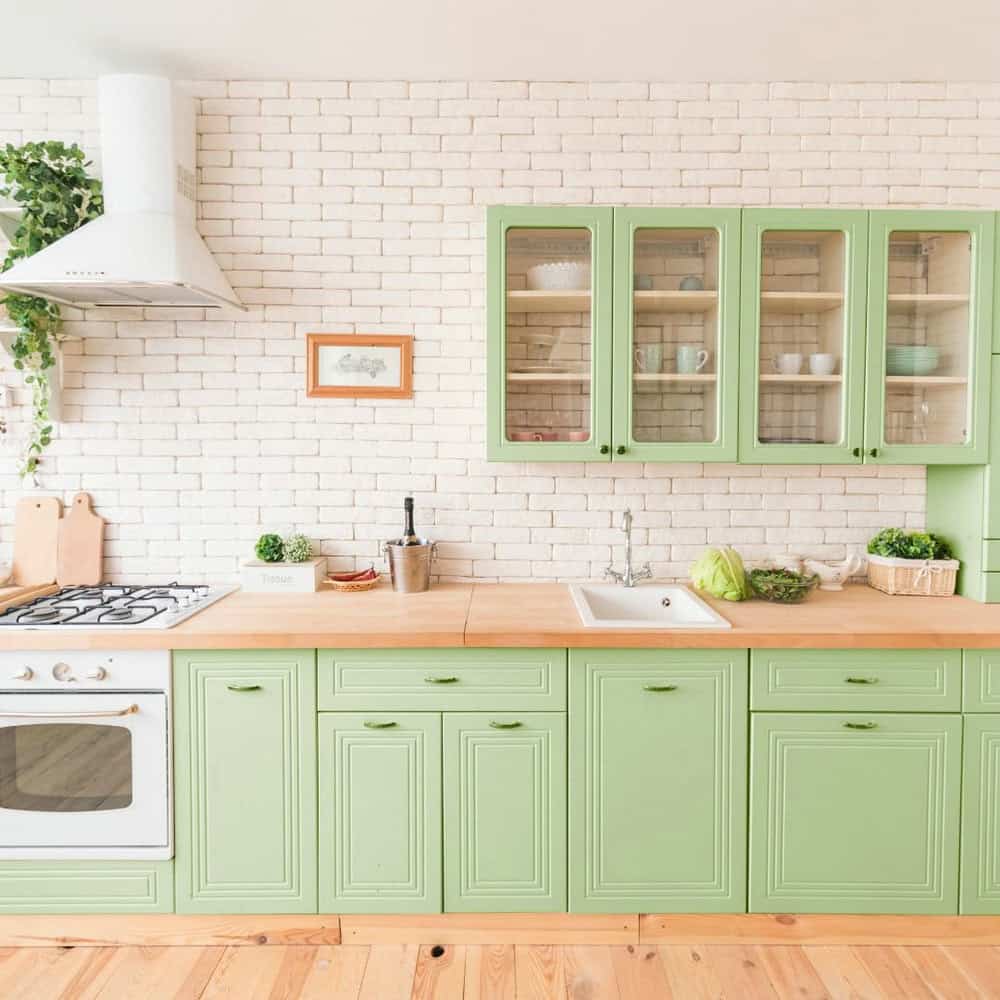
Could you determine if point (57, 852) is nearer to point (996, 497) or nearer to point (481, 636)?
point (481, 636)

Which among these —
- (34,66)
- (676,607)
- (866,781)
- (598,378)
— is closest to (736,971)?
(866,781)

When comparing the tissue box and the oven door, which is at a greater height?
the tissue box

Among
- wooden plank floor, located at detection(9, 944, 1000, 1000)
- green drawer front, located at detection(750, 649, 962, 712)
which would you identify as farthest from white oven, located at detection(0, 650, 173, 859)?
green drawer front, located at detection(750, 649, 962, 712)

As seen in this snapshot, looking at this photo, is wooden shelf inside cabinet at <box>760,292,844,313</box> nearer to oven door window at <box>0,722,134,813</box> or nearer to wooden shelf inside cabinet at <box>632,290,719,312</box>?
wooden shelf inside cabinet at <box>632,290,719,312</box>

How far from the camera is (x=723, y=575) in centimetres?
271

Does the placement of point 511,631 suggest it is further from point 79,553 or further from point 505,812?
point 79,553

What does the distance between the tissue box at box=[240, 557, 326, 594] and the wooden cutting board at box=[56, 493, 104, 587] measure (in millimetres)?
594

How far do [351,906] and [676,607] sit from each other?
1.45 m

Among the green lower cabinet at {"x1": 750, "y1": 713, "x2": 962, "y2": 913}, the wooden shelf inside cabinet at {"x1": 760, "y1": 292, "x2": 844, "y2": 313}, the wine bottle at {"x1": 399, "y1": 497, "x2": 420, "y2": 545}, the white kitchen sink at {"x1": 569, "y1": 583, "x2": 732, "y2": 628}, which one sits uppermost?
the wooden shelf inside cabinet at {"x1": 760, "y1": 292, "x2": 844, "y2": 313}

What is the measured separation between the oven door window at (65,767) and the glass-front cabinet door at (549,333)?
4.85ft

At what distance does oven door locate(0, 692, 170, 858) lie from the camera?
7.49ft

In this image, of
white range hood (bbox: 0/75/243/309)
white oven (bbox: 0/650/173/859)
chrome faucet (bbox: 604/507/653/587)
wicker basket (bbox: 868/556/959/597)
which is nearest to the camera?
white oven (bbox: 0/650/173/859)

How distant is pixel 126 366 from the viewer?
296 centimetres

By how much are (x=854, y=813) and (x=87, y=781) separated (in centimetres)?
226
